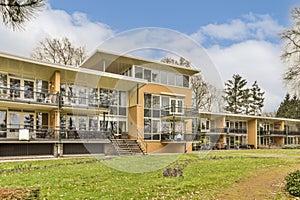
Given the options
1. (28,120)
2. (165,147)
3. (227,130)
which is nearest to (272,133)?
(227,130)

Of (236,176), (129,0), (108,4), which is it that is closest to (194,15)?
(129,0)

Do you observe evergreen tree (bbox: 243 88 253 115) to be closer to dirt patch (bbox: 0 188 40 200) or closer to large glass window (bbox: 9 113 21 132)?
large glass window (bbox: 9 113 21 132)

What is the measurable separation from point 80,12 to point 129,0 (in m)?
5.65

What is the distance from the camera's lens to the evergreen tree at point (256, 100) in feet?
189

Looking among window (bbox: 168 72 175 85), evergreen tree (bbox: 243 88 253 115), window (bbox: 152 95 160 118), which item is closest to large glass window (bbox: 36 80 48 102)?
window (bbox: 152 95 160 118)

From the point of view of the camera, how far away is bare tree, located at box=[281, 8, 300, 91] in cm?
1825

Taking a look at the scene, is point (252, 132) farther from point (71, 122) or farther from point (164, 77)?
point (71, 122)

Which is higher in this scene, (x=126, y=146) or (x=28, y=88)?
(x=28, y=88)

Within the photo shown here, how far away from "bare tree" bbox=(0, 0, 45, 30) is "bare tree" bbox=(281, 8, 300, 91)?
59.3 ft

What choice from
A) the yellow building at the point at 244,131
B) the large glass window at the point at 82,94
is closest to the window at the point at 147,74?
the large glass window at the point at 82,94

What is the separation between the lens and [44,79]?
814 inches

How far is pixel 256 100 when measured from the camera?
5806 centimetres

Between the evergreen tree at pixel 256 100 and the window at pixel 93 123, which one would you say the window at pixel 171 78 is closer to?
the window at pixel 93 123

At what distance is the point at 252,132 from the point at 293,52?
888 inches
